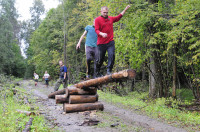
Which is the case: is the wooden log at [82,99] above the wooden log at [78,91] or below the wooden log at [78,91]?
below

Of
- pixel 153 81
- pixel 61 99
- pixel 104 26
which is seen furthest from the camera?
pixel 153 81

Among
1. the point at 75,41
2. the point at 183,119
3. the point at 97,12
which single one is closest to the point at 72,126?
the point at 183,119

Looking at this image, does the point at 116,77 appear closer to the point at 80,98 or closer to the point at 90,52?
the point at 90,52

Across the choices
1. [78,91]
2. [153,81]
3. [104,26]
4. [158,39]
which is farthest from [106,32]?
[153,81]

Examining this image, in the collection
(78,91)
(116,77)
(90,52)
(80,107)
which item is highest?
(90,52)

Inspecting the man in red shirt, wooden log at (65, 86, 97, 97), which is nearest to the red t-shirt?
the man in red shirt

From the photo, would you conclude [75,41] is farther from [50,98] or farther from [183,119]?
[183,119]

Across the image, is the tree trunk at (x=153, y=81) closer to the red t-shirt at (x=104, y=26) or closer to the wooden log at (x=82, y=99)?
the wooden log at (x=82, y=99)

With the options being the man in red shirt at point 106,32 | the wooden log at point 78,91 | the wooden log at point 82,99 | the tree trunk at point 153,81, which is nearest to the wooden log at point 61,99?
the wooden log at point 78,91

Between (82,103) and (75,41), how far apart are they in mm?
18717

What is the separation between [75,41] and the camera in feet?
83.4

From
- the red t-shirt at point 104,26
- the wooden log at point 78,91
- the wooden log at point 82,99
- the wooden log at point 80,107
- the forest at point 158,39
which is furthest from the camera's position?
the forest at point 158,39

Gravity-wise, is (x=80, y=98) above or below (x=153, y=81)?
below

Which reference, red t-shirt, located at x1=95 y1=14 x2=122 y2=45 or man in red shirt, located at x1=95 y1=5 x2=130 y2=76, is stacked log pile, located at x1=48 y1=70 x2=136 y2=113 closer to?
man in red shirt, located at x1=95 y1=5 x2=130 y2=76
